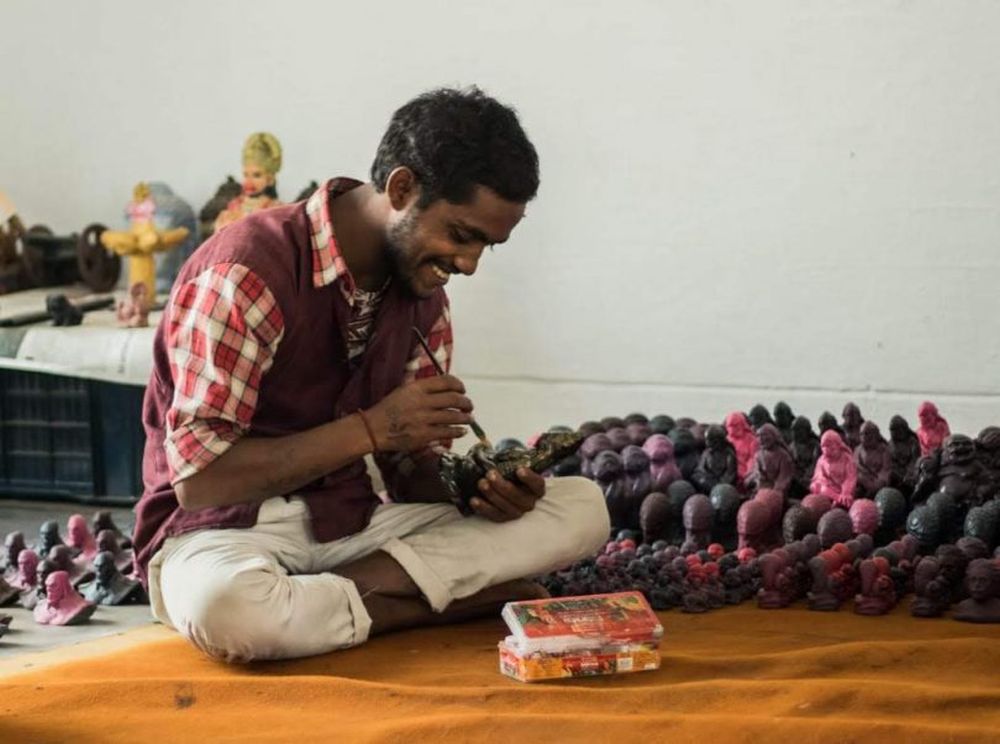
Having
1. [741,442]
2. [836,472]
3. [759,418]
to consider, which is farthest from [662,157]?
[836,472]

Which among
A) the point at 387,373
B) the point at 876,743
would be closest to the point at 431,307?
the point at 387,373

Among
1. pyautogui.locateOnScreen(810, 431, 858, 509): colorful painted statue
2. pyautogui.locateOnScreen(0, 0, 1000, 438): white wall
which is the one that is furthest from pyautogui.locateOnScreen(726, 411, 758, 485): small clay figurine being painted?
pyautogui.locateOnScreen(0, 0, 1000, 438): white wall

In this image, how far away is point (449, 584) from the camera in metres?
3.76

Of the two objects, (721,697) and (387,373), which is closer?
(721,697)

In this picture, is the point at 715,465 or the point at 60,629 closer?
the point at 60,629

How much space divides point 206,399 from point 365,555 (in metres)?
0.64

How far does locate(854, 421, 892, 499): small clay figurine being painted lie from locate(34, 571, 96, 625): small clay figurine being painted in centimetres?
214

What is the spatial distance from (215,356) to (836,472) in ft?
6.41

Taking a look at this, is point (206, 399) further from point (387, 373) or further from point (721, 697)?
point (721, 697)

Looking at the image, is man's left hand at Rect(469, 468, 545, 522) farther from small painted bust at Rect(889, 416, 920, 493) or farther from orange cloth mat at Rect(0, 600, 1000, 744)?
small painted bust at Rect(889, 416, 920, 493)

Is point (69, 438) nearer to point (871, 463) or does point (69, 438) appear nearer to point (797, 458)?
point (797, 458)

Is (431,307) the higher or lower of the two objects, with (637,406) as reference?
higher

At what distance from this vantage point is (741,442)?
4762 millimetres

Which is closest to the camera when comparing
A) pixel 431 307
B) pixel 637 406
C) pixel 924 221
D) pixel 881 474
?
pixel 431 307
